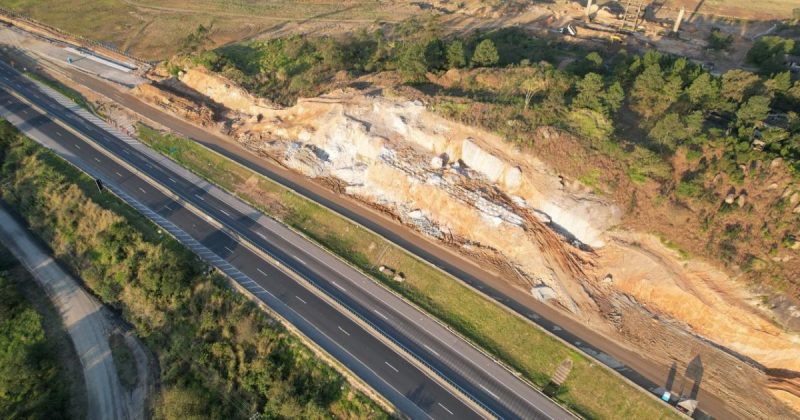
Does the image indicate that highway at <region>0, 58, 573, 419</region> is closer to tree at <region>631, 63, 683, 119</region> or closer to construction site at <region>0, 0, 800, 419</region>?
construction site at <region>0, 0, 800, 419</region>

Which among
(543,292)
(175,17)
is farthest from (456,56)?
(175,17)

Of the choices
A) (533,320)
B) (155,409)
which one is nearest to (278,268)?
(155,409)

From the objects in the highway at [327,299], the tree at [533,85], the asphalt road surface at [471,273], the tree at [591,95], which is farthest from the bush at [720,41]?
the highway at [327,299]

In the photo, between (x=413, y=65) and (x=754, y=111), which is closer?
(x=754, y=111)

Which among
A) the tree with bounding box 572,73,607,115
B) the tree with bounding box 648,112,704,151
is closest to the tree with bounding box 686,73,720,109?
the tree with bounding box 648,112,704,151

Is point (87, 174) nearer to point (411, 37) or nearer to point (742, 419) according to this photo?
point (411, 37)

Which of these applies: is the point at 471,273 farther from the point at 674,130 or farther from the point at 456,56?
the point at 456,56
